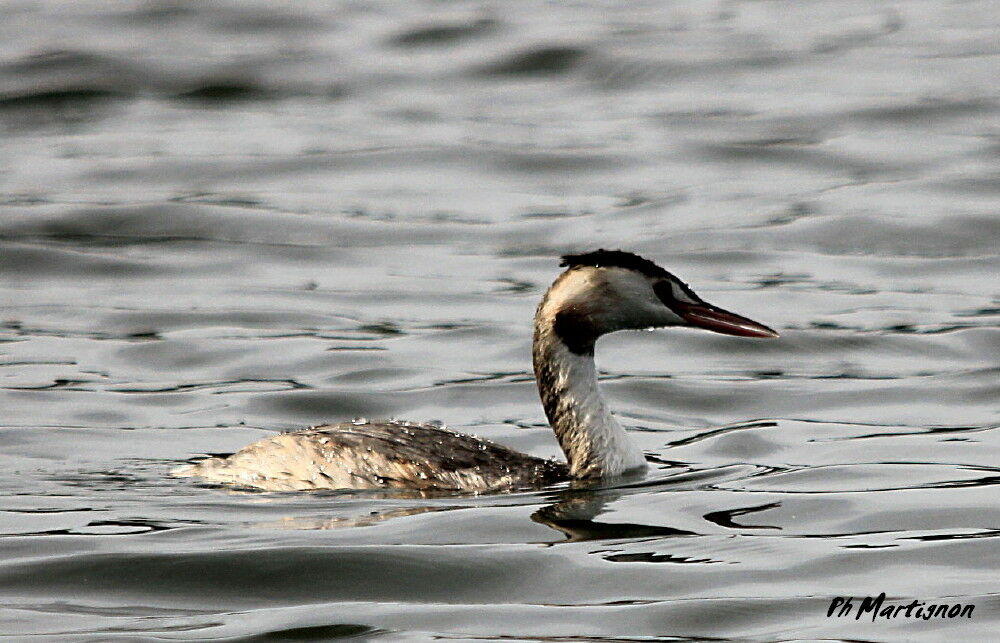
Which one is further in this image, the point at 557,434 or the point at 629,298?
the point at 557,434

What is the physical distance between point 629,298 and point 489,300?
201 inches

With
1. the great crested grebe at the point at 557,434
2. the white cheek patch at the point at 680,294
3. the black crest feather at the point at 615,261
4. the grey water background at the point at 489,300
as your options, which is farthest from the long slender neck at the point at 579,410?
the white cheek patch at the point at 680,294

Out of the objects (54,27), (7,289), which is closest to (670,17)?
(54,27)

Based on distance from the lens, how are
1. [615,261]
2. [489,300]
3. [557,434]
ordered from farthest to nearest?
[489,300] < [557,434] < [615,261]

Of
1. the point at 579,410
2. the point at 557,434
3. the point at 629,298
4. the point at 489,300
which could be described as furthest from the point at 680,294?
the point at 489,300

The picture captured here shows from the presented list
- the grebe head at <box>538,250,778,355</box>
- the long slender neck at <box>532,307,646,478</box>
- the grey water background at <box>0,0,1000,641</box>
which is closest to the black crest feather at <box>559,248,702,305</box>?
the grebe head at <box>538,250,778,355</box>

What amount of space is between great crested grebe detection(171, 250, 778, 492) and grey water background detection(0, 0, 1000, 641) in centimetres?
15

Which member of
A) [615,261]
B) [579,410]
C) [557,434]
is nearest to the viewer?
[615,261]

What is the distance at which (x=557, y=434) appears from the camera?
10.1 metres

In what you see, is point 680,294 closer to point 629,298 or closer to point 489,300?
point 629,298

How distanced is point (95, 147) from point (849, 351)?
8996 mm

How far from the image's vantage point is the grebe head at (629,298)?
963 centimetres

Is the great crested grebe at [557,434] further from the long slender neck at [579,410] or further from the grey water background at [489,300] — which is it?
the grey water background at [489,300]

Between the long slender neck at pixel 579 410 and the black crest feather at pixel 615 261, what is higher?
the black crest feather at pixel 615 261
